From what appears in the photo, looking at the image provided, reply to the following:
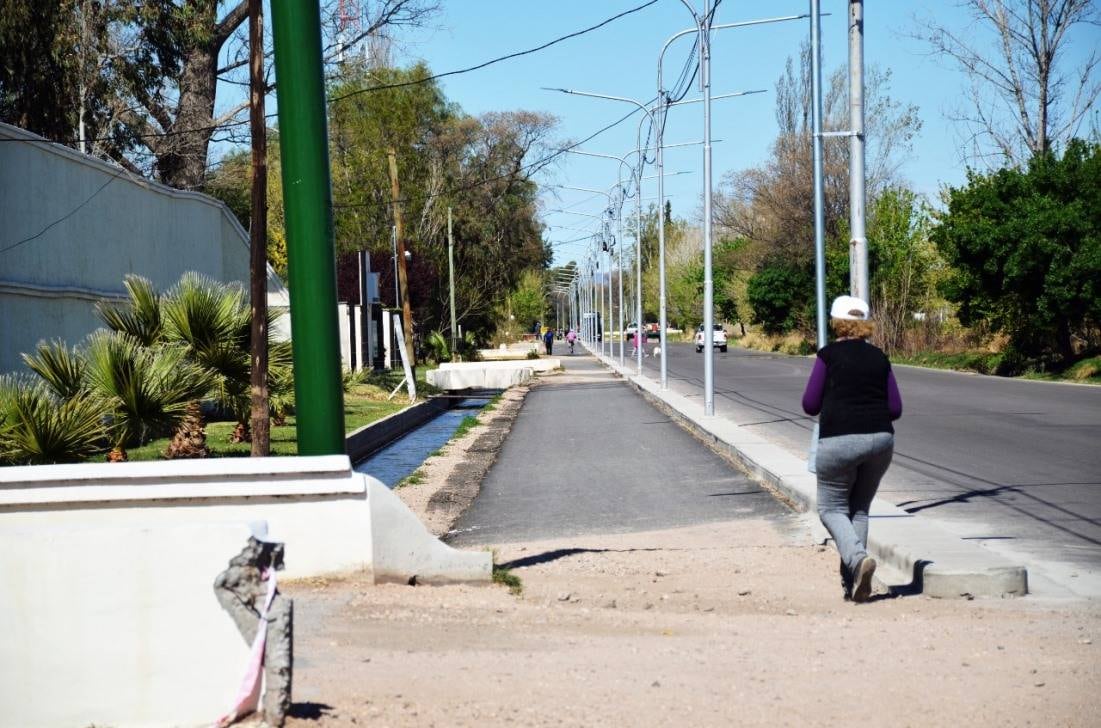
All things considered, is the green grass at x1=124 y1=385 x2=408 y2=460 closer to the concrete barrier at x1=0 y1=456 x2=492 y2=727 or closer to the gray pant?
the gray pant

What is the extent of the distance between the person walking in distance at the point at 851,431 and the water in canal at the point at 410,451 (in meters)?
7.65

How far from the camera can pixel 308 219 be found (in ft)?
30.6

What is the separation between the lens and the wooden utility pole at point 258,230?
14992mm

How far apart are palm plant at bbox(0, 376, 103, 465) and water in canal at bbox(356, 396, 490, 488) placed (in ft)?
10.7

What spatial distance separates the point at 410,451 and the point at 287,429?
2.51 metres

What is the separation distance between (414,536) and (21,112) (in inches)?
1283

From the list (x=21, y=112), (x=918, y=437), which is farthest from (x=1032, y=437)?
(x=21, y=112)

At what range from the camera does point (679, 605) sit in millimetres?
8461

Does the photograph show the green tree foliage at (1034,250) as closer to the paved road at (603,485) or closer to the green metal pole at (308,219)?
the paved road at (603,485)

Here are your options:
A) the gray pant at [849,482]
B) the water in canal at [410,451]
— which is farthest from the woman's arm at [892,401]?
the water in canal at [410,451]

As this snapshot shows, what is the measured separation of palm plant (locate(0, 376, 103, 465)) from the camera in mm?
13883

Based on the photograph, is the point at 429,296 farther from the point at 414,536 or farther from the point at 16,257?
the point at 414,536

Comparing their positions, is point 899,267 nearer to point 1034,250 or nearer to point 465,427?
point 1034,250

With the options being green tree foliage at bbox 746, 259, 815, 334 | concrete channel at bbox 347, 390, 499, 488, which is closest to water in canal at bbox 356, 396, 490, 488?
concrete channel at bbox 347, 390, 499, 488
